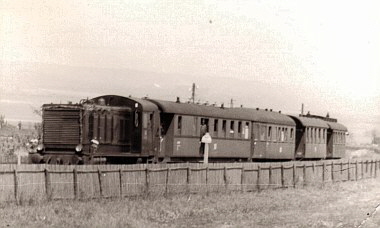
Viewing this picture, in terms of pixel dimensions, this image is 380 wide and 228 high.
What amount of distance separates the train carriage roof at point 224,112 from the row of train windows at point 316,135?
98.8 inches

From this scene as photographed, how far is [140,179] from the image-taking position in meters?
19.5

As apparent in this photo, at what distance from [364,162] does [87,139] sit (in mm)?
20294

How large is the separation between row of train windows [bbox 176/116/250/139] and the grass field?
224 inches

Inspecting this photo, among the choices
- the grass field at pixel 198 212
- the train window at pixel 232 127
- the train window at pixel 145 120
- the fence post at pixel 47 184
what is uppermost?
the train window at pixel 145 120

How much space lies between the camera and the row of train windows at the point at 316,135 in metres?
41.2

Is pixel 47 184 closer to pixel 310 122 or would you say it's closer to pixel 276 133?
pixel 276 133

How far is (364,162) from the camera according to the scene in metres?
37.4

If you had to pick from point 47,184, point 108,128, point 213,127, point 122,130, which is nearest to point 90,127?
point 108,128

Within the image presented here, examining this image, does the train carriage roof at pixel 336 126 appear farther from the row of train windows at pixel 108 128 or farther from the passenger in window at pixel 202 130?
the row of train windows at pixel 108 128

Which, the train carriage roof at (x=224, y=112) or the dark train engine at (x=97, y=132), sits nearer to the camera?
the dark train engine at (x=97, y=132)

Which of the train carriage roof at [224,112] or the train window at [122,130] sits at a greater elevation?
the train carriage roof at [224,112]

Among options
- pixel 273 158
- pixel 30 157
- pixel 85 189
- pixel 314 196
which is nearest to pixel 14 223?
pixel 85 189

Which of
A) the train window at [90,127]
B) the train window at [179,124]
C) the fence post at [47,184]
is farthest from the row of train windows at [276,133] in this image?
the fence post at [47,184]

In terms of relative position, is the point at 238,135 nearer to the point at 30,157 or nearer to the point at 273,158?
the point at 273,158
